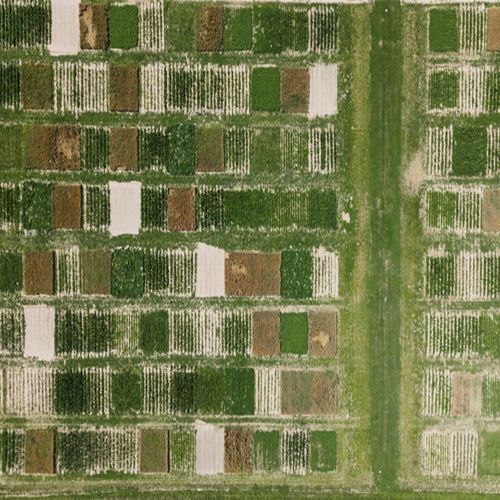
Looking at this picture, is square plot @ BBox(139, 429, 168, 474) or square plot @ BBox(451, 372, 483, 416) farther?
square plot @ BBox(451, 372, 483, 416)

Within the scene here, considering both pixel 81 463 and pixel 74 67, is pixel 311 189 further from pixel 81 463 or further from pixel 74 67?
pixel 81 463

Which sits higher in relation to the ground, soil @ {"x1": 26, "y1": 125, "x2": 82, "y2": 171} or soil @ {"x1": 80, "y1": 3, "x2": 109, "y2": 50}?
soil @ {"x1": 80, "y1": 3, "x2": 109, "y2": 50}

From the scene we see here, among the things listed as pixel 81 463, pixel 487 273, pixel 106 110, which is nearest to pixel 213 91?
pixel 106 110

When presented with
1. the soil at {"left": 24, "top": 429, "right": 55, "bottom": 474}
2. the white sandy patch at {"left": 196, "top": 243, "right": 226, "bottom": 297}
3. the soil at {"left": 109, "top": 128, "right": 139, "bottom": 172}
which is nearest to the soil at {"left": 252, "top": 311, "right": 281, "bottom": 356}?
the white sandy patch at {"left": 196, "top": 243, "right": 226, "bottom": 297}

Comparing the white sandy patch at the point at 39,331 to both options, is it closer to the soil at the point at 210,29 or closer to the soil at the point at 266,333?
the soil at the point at 266,333

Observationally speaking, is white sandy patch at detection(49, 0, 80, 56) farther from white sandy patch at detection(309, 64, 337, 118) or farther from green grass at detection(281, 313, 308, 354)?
green grass at detection(281, 313, 308, 354)

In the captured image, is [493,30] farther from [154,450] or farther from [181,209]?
[154,450]
